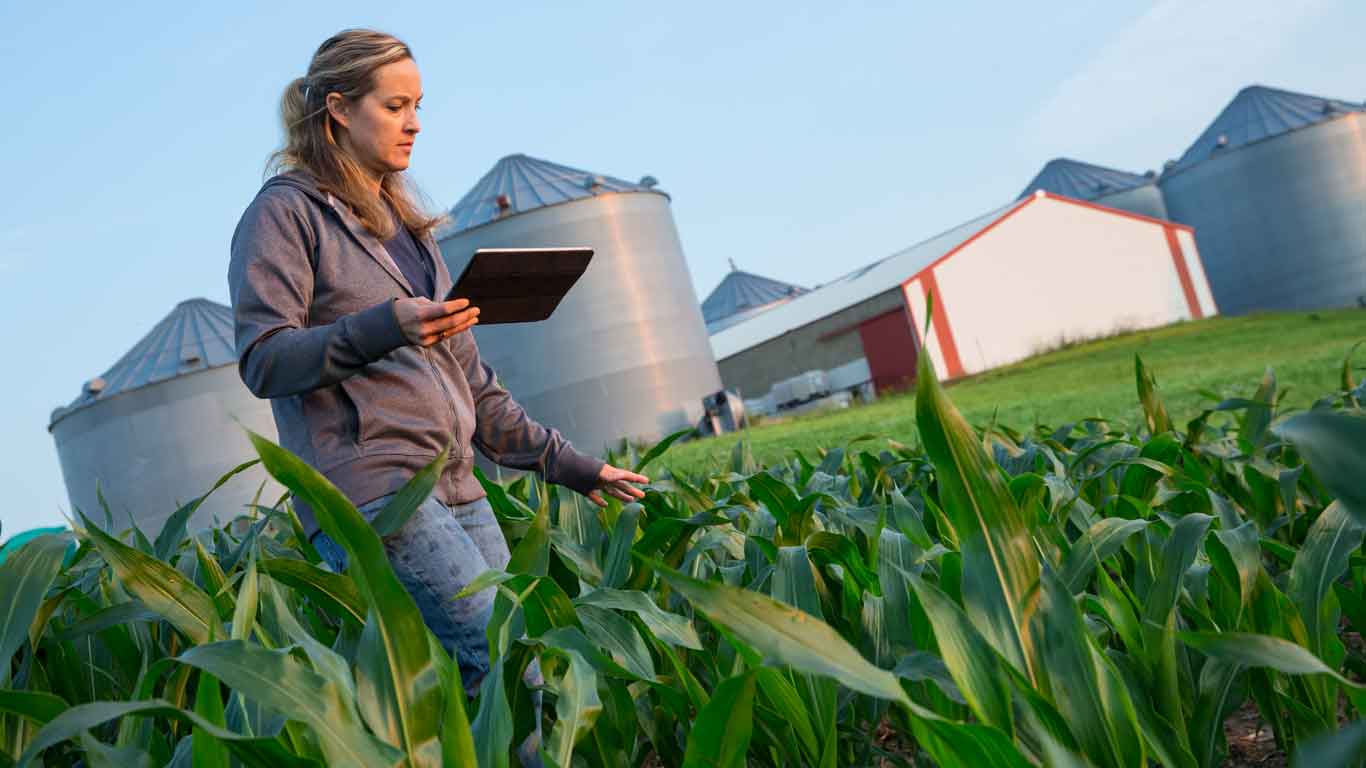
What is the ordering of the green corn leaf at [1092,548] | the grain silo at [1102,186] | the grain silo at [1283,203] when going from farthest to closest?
the grain silo at [1102,186] → the grain silo at [1283,203] → the green corn leaf at [1092,548]

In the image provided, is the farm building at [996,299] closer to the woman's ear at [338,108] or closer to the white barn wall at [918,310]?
the white barn wall at [918,310]

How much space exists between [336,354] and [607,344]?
17.2 metres

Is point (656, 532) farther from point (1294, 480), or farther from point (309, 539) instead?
point (1294, 480)

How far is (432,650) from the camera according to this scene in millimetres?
1360

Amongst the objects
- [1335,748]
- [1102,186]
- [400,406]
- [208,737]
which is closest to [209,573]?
[400,406]

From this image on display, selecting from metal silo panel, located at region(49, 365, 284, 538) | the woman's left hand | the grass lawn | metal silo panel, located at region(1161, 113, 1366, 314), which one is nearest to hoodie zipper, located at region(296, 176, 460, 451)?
the woman's left hand

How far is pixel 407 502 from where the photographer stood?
1.56 metres

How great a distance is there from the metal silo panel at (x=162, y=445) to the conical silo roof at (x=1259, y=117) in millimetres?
24832

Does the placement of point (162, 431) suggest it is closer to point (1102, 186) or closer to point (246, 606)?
point (246, 606)

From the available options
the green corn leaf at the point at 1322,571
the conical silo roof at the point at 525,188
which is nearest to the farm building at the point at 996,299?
the conical silo roof at the point at 525,188

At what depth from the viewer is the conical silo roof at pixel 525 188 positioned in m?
20.4

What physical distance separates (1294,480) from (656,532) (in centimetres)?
138

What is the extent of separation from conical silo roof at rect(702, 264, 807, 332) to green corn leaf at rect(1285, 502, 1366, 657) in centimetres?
3644

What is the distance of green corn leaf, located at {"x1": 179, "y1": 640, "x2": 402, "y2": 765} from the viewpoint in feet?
3.85
